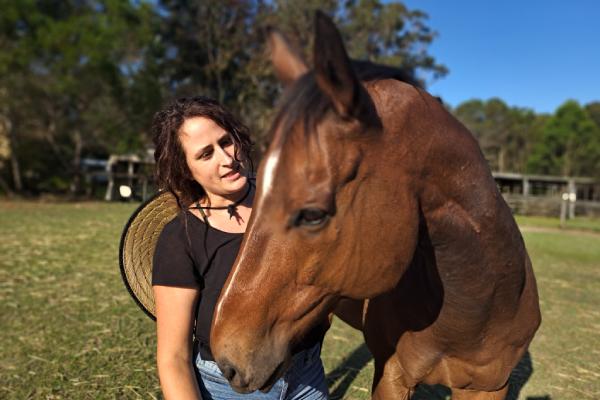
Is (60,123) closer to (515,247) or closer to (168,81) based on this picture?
(168,81)

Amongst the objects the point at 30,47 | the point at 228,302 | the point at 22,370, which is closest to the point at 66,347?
the point at 22,370

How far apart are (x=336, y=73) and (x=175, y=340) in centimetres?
116

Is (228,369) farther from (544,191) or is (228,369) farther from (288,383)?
(544,191)

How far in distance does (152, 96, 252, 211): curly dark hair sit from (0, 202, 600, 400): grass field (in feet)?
6.56

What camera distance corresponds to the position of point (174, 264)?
1.61 metres

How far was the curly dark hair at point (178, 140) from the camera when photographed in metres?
1.71

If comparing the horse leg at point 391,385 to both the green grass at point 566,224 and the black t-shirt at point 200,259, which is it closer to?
the black t-shirt at point 200,259

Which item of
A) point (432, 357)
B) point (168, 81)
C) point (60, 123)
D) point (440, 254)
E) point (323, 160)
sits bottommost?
point (432, 357)

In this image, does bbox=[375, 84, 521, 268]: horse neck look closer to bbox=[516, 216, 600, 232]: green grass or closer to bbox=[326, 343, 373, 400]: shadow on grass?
bbox=[326, 343, 373, 400]: shadow on grass

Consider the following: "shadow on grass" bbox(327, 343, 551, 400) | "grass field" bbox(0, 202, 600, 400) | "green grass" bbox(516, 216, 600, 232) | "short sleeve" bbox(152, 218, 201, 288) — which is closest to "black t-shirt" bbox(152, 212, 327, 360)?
"short sleeve" bbox(152, 218, 201, 288)

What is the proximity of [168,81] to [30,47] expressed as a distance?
7.41m

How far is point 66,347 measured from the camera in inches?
153

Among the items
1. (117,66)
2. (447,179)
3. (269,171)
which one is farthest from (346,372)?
(117,66)

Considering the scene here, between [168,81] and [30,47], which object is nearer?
[30,47]
